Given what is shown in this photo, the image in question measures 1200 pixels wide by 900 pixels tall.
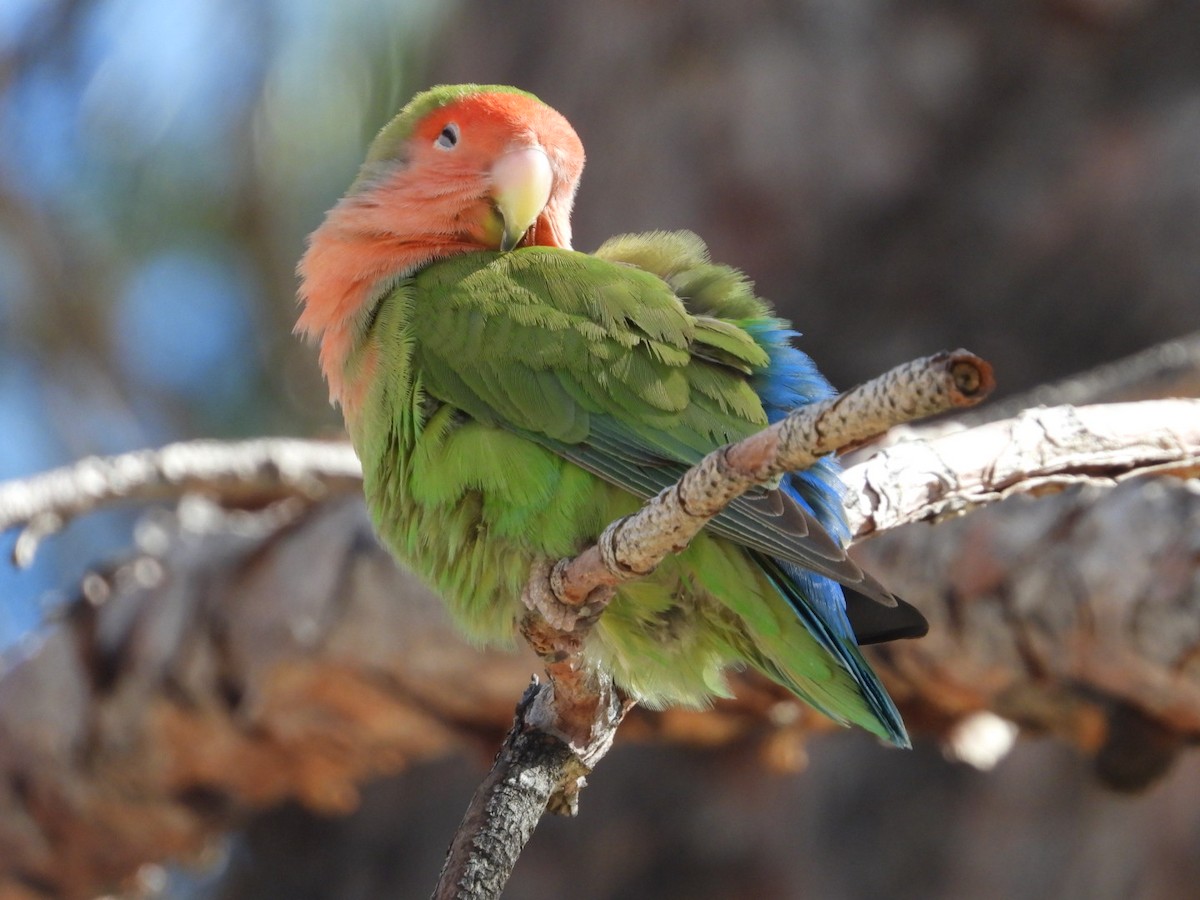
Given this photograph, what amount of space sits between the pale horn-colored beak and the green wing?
19 cm

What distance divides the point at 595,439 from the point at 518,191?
0.76 metres

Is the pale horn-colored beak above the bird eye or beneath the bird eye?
beneath

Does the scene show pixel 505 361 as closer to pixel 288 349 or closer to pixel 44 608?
pixel 44 608

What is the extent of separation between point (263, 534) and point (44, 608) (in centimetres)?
89

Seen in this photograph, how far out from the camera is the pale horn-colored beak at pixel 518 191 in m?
3.01

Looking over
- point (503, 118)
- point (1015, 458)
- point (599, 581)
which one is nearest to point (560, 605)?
point (599, 581)

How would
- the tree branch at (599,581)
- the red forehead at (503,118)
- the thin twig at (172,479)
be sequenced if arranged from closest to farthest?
the tree branch at (599,581) → the red forehead at (503,118) → the thin twig at (172,479)

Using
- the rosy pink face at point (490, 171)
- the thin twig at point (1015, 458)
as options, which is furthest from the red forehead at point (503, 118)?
the thin twig at point (1015, 458)

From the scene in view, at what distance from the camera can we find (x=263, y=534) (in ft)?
14.9

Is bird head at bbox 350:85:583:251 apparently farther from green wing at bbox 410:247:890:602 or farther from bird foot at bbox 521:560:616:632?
bird foot at bbox 521:560:616:632

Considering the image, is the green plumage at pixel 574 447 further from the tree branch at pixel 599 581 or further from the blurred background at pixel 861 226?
the blurred background at pixel 861 226

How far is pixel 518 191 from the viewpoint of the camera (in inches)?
119

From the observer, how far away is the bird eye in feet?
10.4

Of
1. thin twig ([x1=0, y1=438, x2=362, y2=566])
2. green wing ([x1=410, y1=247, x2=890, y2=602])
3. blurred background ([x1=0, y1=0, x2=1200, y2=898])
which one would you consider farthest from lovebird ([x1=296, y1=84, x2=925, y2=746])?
blurred background ([x1=0, y1=0, x2=1200, y2=898])
